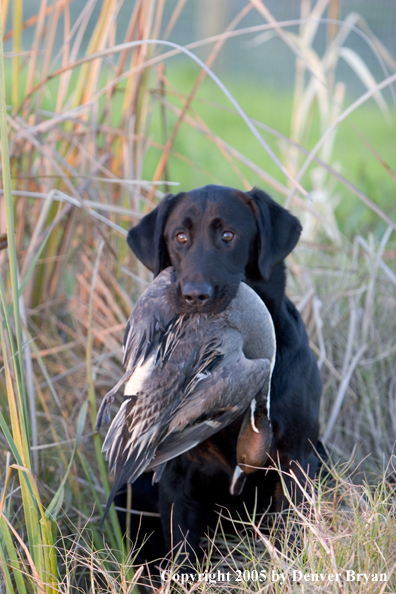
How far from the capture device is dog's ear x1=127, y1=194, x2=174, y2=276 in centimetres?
235

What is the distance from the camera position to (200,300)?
72.8 inches

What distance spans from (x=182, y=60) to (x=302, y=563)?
40.4 ft

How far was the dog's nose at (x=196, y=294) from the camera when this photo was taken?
1838mm

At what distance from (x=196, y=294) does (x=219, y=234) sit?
0.46 m

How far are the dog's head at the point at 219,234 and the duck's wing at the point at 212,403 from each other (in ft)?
1.61

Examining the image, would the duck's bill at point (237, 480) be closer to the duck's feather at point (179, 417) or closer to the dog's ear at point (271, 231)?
the duck's feather at point (179, 417)

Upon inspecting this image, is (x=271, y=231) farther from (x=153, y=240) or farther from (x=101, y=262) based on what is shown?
(x=101, y=262)

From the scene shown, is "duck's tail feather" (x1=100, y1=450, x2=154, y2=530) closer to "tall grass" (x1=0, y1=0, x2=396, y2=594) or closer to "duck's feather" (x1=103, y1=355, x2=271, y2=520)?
"duck's feather" (x1=103, y1=355, x2=271, y2=520)

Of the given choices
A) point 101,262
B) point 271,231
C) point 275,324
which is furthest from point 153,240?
point 101,262

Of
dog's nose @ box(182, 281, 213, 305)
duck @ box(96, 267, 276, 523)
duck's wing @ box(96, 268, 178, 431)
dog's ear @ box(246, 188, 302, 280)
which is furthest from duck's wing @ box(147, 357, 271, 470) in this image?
dog's ear @ box(246, 188, 302, 280)

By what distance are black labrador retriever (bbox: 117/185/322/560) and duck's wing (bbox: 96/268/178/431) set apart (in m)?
0.30

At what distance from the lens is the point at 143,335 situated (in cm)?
Result: 170

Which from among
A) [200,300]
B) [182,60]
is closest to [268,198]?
[200,300]

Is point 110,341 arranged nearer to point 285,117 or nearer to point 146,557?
point 146,557
